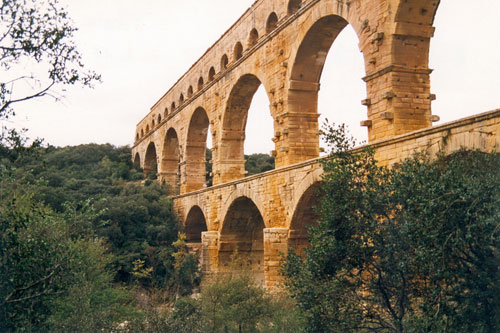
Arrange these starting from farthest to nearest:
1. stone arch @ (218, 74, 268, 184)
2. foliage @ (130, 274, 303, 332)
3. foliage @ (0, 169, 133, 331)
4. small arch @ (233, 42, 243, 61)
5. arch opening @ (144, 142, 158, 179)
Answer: arch opening @ (144, 142, 158, 179) < stone arch @ (218, 74, 268, 184) < small arch @ (233, 42, 243, 61) < foliage @ (130, 274, 303, 332) < foliage @ (0, 169, 133, 331)

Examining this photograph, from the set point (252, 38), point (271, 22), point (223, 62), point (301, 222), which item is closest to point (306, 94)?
point (271, 22)

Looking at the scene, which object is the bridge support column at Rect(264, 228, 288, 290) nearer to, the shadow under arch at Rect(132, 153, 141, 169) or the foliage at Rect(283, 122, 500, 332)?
the foliage at Rect(283, 122, 500, 332)

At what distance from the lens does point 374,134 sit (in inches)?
417

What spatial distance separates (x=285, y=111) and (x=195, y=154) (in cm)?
1075

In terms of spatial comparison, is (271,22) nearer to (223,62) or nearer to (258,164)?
(223,62)

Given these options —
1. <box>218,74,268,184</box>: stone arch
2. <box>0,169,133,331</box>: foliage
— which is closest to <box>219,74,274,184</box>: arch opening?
<box>218,74,268,184</box>: stone arch

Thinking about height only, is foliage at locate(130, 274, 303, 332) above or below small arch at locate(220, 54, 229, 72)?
below

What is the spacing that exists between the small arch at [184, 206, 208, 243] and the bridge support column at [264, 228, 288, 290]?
8.89 metres

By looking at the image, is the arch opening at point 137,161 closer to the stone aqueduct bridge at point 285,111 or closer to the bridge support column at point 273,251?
the stone aqueduct bridge at point 285,111

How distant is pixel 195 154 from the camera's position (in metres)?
24.6

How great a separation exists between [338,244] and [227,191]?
10.5m

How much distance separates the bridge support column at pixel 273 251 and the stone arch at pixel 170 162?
52.1 ft

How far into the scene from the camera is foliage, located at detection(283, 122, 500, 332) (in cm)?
561

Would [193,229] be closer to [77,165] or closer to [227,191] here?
[227,191]
